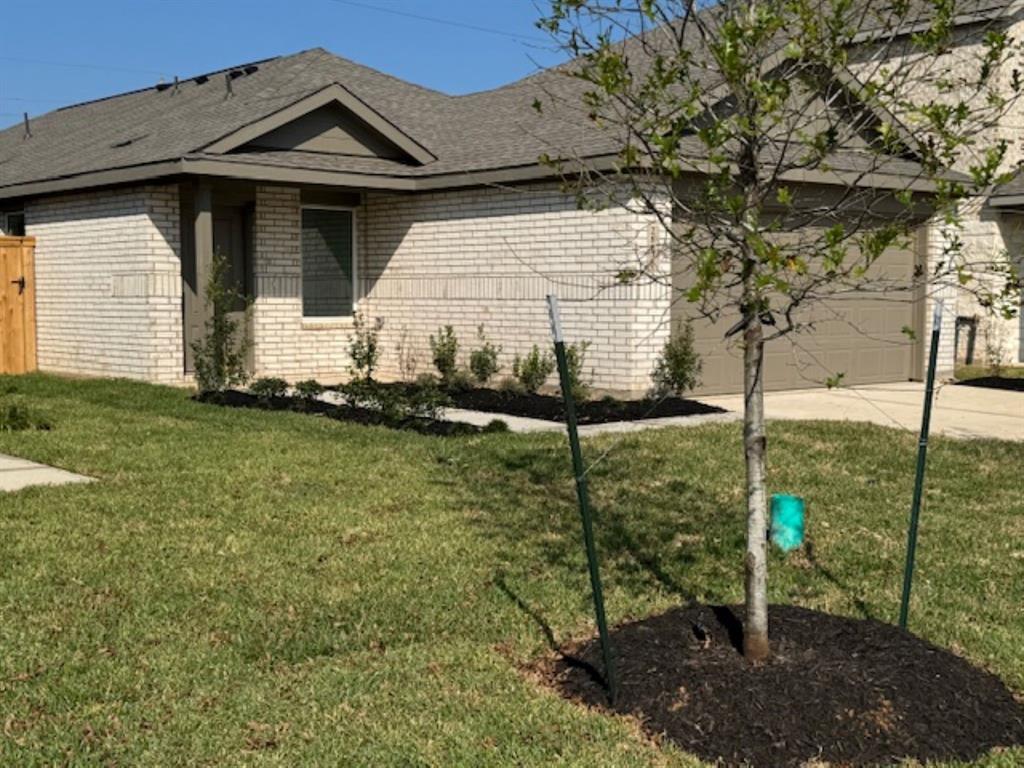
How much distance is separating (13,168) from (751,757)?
58.8ft

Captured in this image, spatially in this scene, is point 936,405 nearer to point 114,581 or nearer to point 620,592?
point 620,592

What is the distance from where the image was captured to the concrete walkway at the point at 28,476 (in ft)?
27.2

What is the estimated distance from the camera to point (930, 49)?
3898 millimetres

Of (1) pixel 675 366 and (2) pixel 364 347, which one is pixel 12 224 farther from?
(1) pixel 675 366

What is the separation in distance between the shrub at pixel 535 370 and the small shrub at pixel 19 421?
18.5 feet

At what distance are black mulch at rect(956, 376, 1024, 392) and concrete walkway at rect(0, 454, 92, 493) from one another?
39.7ft

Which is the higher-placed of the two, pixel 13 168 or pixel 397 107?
pixel 397 107

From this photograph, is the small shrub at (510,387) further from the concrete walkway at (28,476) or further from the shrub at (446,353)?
the concrete walkway at (28,476)

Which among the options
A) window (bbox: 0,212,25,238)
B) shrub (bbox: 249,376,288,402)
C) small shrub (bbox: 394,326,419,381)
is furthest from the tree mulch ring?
window (bbox: 0,212,25,238)

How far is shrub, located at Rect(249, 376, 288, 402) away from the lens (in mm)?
13008

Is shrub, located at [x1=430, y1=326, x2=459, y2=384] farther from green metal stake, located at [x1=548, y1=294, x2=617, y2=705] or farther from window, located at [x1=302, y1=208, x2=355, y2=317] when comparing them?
green metal stake, located at [x1=548, y1=294, x2=617, y2=705]

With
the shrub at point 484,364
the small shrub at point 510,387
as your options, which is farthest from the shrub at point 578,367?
the shrub at point 484,364

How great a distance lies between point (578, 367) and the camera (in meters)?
13.6

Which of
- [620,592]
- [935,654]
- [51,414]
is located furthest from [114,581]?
[51,414]
